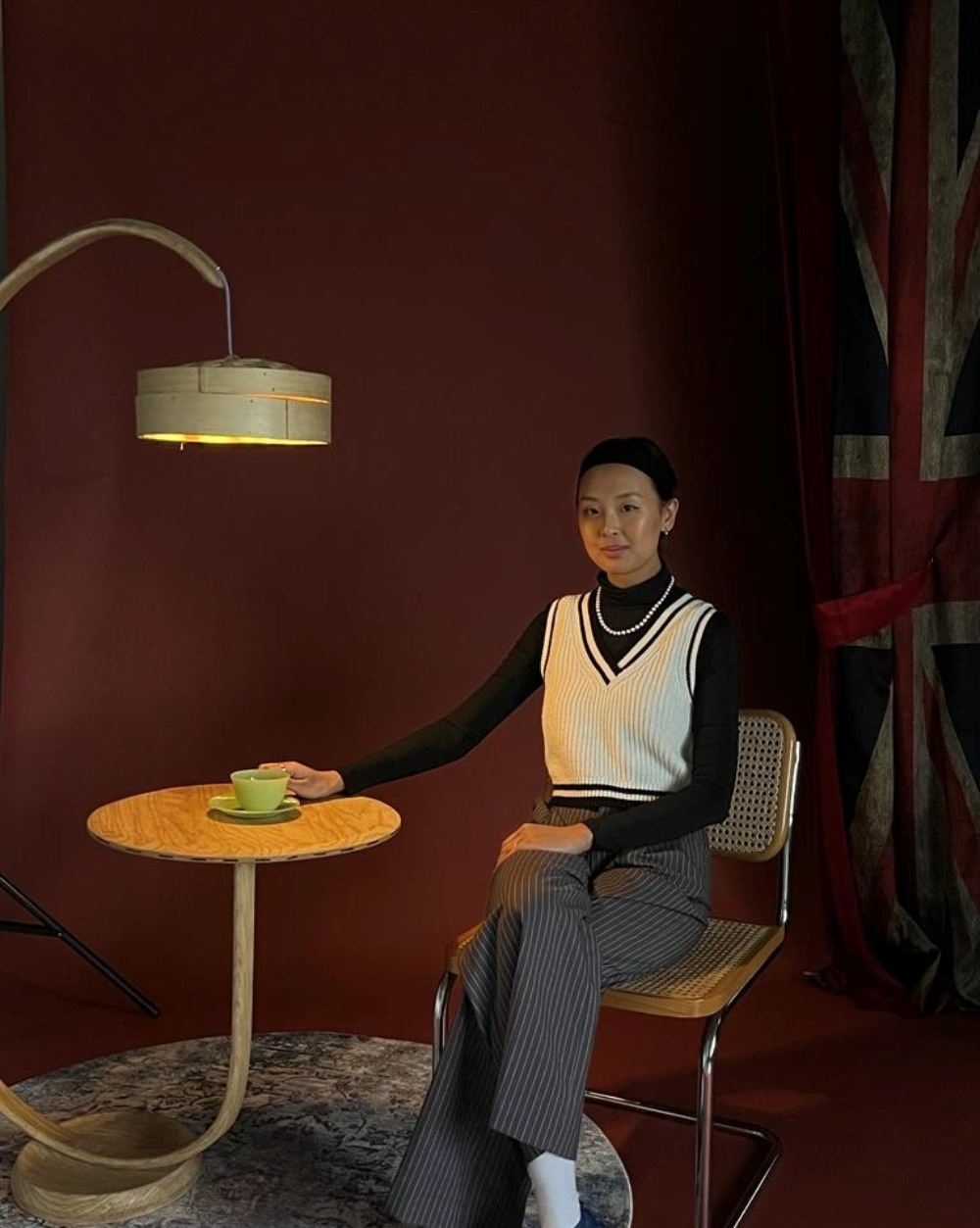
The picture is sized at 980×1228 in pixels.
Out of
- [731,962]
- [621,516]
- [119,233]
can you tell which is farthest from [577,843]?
[119,233]

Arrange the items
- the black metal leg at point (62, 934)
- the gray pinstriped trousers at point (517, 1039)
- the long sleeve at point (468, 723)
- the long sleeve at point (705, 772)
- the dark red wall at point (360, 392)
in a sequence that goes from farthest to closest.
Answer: the dark red wall at point (360, 392), the black metal leg at point (62, 934), the long sleeve at point (468, 723), the long sleeve at point (705, 772), the gray pinstriped trousers at point (517, 1039)

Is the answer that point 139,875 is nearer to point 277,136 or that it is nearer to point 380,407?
point 380,407

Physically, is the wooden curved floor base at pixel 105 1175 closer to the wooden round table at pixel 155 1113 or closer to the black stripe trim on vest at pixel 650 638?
the wooden round table at pixel 155 1113

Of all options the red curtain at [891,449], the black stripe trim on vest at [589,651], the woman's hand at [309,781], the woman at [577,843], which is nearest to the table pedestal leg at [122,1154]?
the woman's hand at [309,781]

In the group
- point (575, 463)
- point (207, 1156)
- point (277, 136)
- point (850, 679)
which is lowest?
point (207, 1156)

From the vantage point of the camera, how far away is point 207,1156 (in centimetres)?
249

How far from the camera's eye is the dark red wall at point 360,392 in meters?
3.34

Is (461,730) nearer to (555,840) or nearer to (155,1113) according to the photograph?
(555,840)

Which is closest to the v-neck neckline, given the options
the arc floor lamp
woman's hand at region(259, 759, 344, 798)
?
woman's hand at region(259, 759, 344, 798)

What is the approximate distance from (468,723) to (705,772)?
0.46 meters

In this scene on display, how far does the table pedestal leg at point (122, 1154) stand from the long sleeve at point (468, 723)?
372mm

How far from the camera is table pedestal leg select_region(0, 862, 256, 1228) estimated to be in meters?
2.22

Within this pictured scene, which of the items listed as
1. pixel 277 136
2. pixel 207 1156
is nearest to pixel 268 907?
pixel 207 1156

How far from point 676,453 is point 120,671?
138 centimetres
